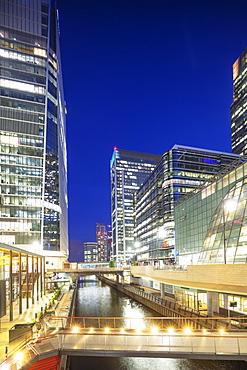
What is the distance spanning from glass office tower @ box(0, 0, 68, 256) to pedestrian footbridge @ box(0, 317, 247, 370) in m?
82.2

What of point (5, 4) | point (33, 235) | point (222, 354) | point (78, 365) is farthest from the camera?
point (5, 4)

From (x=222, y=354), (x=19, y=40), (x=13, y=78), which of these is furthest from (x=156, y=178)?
(x=222, y=354)

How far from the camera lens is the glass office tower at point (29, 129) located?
101 metres

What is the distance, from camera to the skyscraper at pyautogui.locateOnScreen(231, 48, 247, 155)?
161 meters

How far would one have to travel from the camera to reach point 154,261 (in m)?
118

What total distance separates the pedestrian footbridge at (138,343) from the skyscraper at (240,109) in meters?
153

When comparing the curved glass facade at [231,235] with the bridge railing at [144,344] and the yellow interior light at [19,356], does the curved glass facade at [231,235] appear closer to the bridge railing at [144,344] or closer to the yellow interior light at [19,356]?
the bridge railing at [144,344]

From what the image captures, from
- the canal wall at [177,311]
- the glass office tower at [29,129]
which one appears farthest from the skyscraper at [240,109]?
the canal wall at [177,311]

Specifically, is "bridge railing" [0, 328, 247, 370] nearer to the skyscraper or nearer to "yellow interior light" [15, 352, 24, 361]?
"yellow interior light" [15, 352, 24, 361]

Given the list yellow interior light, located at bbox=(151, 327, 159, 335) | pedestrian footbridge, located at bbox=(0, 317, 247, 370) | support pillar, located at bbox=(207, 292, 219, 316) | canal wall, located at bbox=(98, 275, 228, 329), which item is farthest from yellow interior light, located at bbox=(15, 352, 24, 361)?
support pillar, located at bbox=(207, 292, 219, 316)

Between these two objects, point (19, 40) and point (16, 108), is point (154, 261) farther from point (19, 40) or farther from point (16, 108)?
point (19, 40)

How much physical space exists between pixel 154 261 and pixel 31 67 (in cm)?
9007

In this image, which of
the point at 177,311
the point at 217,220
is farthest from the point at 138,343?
the point at 217,220

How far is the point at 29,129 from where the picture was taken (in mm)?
106250
